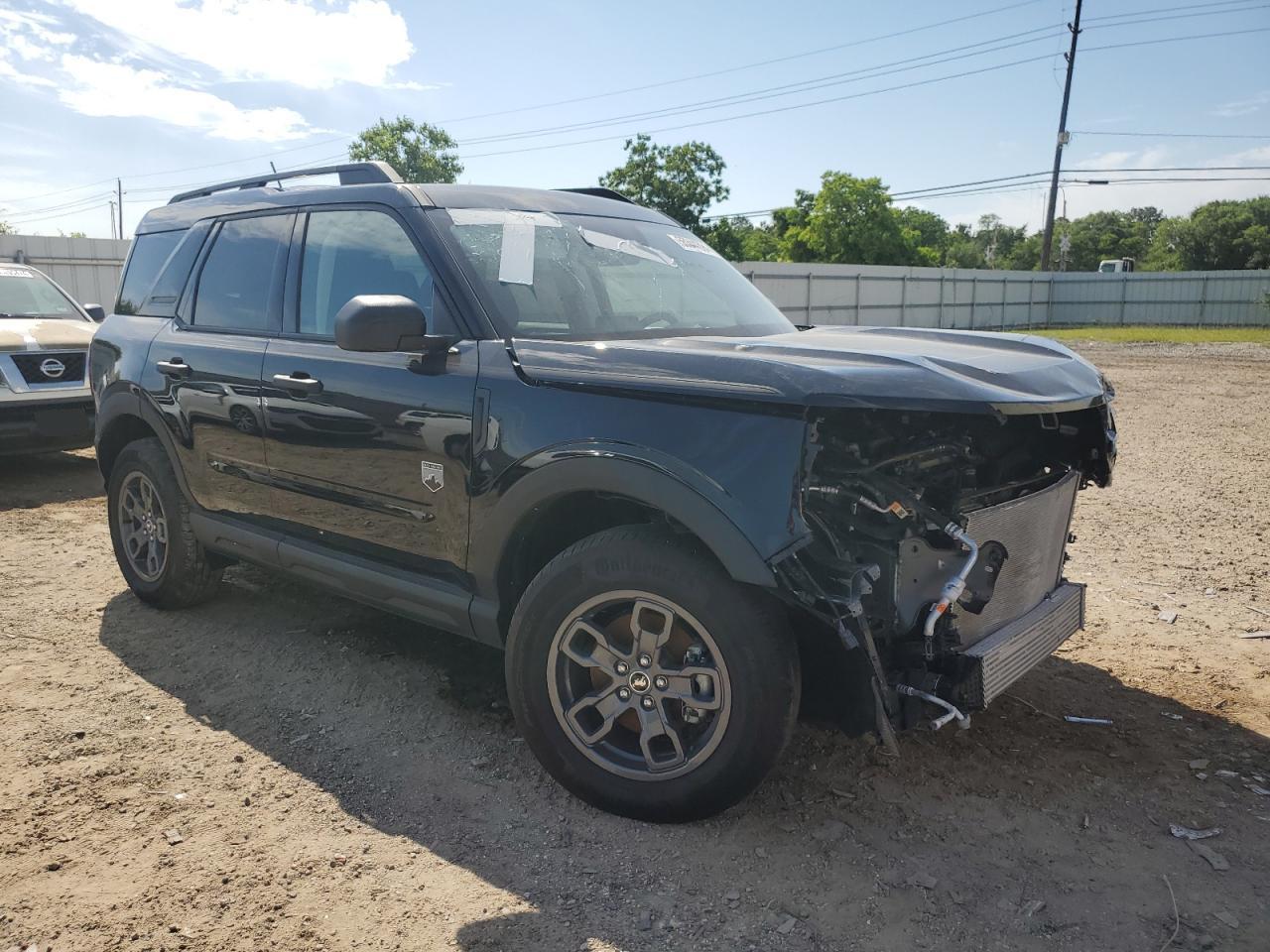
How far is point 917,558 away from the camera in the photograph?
274cm

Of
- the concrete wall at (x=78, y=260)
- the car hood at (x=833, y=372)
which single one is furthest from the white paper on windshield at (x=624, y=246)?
the concrete wall at (x=78, y=260)

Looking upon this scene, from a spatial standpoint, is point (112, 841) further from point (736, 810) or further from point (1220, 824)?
point (1220, 824)

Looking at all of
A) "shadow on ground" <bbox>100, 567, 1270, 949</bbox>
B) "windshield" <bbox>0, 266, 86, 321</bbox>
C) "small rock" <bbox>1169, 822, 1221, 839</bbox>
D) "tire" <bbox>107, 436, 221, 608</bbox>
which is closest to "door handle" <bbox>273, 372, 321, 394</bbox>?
"tire" <bbox>107, 436, 221, 608</bbox>

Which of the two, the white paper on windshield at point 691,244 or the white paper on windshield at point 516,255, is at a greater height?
the white paper on windshield at point 691,244

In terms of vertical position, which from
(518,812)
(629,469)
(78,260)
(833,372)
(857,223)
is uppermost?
(857,223)

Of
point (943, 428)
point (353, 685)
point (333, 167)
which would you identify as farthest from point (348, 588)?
point (943, 428)

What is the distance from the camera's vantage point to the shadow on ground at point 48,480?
779 cm

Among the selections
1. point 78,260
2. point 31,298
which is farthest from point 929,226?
point 31,298

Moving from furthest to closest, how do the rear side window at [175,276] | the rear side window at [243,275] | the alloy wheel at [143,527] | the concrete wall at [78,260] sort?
the concrete wall at [78,260] < the alloy wheel at [143,527] < the rear side window at [175,276] < the rear side window at [243,275]

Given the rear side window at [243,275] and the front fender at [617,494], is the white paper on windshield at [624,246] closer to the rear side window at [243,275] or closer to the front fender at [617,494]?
the front fender at [617,494]

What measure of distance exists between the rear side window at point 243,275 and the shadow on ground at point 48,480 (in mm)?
3445

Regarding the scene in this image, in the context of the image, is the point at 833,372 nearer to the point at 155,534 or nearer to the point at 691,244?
the point at 691,244

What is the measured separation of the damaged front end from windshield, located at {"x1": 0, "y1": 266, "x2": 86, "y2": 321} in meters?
8.92

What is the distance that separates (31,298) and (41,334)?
1130mm
